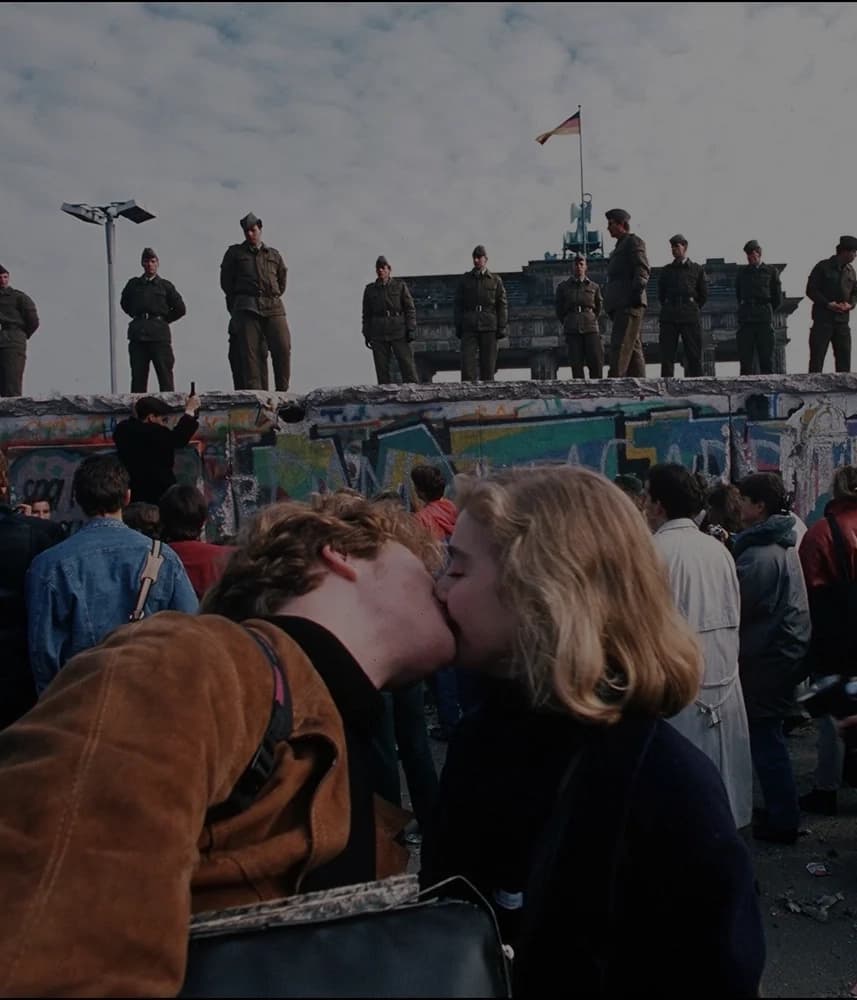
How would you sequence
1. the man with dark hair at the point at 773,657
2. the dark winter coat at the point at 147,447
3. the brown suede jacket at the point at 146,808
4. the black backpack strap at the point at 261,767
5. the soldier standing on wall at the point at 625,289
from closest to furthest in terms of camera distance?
the brown suede jacket at the point at 146,808
the black backpack strap at the point at 261,767
the man with dark hair at the point at 773,657
the dark winter coat at the point at 147,447
the soldier standing on wall at the point at 625,289

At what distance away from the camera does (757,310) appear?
37.4ft

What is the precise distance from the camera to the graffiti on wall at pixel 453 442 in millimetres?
9430

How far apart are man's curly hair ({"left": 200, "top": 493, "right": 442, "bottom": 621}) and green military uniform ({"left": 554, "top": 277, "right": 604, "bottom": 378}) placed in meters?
10.2

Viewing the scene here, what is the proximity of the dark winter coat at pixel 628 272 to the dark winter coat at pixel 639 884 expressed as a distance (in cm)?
937

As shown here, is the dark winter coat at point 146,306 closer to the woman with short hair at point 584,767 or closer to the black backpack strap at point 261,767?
the woman with short hair at point 584,767

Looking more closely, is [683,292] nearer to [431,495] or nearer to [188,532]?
[431,495]

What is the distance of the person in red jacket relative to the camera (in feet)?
14.8

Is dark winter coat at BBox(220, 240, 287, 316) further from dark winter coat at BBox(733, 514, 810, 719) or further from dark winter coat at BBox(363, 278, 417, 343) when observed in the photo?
dark winter coat at BBox(733, 514, 810, 719)

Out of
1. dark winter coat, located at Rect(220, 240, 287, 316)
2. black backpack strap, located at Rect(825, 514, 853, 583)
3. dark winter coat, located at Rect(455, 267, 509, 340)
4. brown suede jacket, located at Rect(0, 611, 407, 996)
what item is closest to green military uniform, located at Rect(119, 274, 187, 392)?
dark winter coat, located at Rect(220, 240, 287, 316)

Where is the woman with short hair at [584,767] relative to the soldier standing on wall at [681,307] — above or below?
below

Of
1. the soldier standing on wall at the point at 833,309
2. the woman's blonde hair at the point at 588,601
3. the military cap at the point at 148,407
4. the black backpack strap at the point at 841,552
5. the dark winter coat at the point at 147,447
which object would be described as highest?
the soldier standing on wall at the point at 833,309

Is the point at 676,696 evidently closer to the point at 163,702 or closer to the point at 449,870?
the point at 449,870

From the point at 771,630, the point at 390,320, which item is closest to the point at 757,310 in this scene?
the point at 390,320

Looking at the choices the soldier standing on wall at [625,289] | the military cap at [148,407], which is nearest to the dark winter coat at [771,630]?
the military cap at [148,407]
